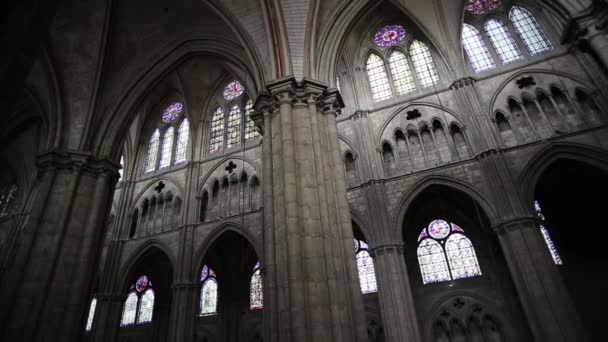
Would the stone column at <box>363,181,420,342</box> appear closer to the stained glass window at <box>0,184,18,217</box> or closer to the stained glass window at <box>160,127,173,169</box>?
the stained glass window at <box>160,127,173,169</box>

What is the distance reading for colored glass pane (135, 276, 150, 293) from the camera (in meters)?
20.0

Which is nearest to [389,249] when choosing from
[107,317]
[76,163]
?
[76,163]

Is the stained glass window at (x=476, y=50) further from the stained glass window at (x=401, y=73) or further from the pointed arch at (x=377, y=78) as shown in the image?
the pointed arch at (x=377, y=78)

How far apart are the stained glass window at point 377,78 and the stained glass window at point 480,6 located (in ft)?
14.3

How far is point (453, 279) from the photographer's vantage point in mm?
14773

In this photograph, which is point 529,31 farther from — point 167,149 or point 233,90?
point 167,149

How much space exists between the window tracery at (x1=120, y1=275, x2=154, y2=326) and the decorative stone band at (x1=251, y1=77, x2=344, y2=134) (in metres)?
14.9

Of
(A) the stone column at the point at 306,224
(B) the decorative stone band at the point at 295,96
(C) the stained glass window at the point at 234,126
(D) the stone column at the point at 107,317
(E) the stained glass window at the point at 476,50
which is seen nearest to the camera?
(A) the stone column at the point at 306,224

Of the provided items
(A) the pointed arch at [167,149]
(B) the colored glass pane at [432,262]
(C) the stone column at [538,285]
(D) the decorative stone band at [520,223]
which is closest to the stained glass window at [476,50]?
(D) the decorative stone band at [520,223]

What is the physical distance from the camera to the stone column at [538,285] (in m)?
10.0

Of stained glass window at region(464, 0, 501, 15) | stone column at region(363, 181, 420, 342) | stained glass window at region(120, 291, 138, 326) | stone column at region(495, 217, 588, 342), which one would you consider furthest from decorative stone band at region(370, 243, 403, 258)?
stained glass window at region(120, 291, 138, 326)

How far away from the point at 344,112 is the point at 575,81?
8542 mm

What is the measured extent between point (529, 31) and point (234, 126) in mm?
13882

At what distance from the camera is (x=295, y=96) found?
916 cm
